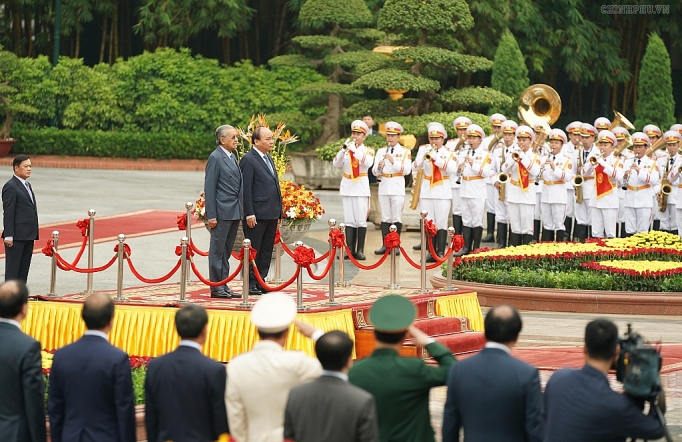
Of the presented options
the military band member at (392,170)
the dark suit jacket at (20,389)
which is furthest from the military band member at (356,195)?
the dark suit jacket at (20,389)

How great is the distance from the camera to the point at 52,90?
33.6 m

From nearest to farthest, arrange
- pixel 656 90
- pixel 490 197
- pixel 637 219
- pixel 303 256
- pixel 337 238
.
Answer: pixel 303 256 < pixel 337 238 < pixel 637 219 < pixel 490 197 < pixel 656 90

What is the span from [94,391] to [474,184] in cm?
1292

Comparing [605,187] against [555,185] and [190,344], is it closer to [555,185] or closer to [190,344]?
[555,185]

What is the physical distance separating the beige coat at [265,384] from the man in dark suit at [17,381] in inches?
44.4

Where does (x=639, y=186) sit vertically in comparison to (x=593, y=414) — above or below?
above

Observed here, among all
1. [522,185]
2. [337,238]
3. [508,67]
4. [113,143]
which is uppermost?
[508,67]

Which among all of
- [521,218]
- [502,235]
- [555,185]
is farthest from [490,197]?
[521,218]

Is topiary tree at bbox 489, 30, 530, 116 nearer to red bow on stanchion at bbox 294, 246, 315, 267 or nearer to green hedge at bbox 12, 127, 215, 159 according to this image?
green hedge at bbox 12, 127, 215, 159

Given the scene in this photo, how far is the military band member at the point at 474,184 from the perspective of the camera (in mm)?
18562

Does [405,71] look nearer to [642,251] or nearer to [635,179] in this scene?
[635,179]

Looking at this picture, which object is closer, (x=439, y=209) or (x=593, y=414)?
(x=593, y=414)

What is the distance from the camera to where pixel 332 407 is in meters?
5.30

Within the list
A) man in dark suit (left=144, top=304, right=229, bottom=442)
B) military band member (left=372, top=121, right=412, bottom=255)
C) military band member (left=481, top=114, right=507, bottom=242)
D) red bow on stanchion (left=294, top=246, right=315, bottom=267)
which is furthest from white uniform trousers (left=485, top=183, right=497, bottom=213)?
man in dark suit (left=144, top=304, right=229, bottom=442)
